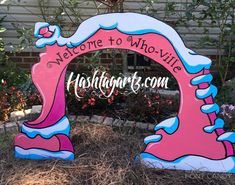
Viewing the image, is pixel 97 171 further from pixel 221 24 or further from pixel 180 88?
pixel 221 24

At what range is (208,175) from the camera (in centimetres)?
316

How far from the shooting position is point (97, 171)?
3.17 meters

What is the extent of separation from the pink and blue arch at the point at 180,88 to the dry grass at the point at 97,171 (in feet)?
0.26

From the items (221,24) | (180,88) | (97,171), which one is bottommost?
(97,171)

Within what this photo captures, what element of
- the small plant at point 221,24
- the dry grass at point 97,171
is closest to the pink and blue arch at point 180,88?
the dry grass at point 97,171

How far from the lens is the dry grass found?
3.09 meters

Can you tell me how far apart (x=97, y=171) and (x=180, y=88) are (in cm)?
93

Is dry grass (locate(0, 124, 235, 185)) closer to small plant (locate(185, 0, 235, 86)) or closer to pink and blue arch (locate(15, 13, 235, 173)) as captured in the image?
pink and blue arch (locate(15, 13, 235, 173))

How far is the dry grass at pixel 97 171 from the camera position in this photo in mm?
3092

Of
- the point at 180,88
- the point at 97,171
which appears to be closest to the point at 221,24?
the point at 180,88

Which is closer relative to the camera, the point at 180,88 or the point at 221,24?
the point at 180,88

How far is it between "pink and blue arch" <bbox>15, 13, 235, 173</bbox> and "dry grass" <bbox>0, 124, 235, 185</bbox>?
78 mm

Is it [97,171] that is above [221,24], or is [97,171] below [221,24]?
below

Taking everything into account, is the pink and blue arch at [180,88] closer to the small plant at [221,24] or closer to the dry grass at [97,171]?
the dry grass at [97,171]
